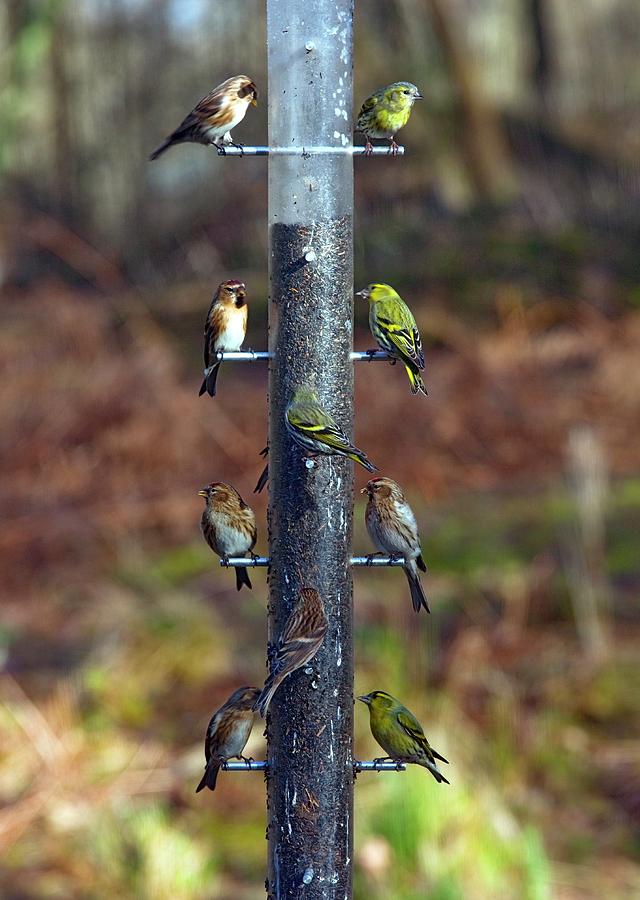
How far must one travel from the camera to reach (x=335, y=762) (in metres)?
3.95

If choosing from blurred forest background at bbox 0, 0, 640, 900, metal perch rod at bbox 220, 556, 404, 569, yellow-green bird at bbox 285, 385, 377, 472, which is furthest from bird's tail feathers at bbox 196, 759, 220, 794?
blurred forest background at bbox 0, 0, 640, 900

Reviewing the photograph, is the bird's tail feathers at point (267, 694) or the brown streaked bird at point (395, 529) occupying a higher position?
the brown streaked bird at point (395, 529)

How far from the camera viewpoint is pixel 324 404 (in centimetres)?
388

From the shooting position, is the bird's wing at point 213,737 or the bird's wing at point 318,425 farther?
the bird's wing at point 213,737

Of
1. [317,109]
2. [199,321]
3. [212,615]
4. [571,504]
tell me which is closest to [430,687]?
[212,615]

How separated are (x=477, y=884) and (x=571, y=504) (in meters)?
5.85

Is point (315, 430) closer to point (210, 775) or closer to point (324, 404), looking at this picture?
point (324, 404)

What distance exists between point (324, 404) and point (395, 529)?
1.39 ft

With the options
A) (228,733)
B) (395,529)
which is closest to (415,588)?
(395,529)

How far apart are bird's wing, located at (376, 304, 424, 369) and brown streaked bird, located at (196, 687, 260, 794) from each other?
108cm

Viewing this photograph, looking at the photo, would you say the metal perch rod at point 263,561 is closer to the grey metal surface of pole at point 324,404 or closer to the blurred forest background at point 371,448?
the grey metal surface of pole at point 324,404

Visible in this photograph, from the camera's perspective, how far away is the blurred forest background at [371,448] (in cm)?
720


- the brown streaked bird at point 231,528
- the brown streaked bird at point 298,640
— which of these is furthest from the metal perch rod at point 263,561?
the brown streaked bird at point 298,640

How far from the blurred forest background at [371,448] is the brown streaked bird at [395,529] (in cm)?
212
